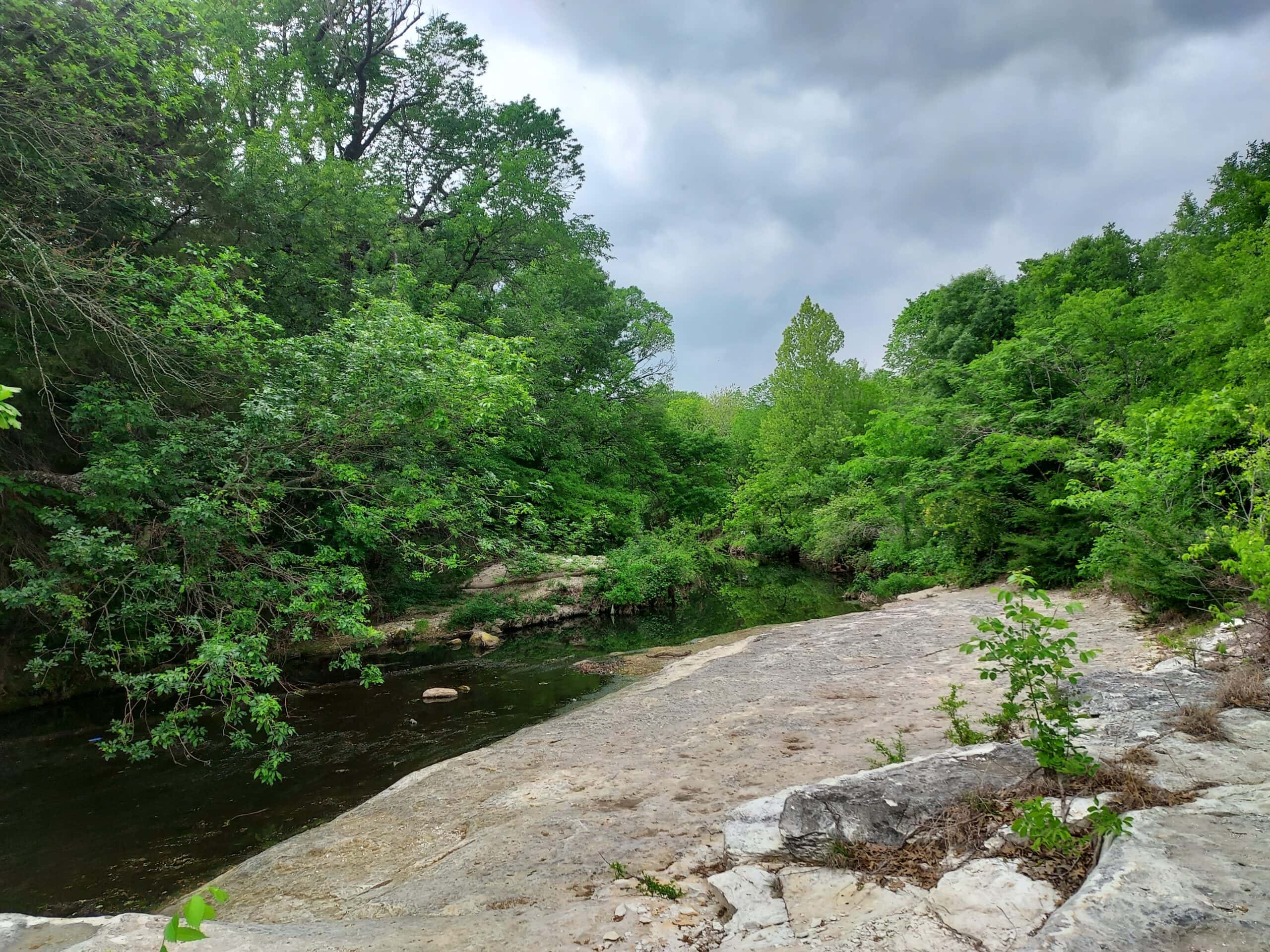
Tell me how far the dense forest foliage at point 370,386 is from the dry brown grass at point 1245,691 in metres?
0.83

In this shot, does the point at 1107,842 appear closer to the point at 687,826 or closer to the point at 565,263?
the point at 687,826

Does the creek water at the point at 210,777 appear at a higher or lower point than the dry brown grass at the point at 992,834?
lower

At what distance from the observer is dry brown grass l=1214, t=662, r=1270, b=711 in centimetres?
454

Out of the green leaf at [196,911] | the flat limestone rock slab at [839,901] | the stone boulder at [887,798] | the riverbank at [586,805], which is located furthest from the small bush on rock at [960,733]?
the green leaf at [196,911]

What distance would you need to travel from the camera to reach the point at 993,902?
2.77 metres

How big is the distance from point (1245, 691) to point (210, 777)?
10548 millimetres

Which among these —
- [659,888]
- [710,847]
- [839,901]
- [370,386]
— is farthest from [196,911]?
[370,386]

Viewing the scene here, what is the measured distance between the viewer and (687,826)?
4.78 metres

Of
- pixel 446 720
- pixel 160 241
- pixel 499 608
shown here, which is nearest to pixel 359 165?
pixel 160 241

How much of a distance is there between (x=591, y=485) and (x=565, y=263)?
307 inches

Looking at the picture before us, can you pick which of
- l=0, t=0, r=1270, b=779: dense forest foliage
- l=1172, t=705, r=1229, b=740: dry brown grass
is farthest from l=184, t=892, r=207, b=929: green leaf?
l=1172, t=705, r=1229, b=740: dry brown grass

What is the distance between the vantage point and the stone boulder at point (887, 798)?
11.8 feet

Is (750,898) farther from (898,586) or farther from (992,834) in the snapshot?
(898,586)

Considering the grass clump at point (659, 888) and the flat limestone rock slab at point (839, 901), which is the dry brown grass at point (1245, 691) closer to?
the flat limestone rock slab at point (839, 901)
